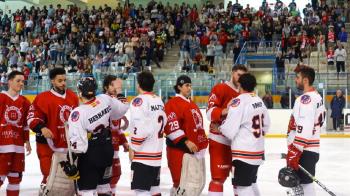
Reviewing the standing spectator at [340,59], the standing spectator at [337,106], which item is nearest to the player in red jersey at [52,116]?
the standing spectator at [337,106]

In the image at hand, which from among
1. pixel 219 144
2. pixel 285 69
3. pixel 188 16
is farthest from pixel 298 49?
pixel 219 144

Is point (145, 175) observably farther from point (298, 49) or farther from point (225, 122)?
point (298, 49)

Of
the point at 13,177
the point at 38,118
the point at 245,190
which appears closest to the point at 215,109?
the point at 245,190

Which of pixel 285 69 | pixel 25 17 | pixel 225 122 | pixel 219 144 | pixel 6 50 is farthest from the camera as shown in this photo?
pixel 25 17

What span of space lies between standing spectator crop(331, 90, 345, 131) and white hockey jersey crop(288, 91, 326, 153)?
34.8 feet

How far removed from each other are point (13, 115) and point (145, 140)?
70.8 inches

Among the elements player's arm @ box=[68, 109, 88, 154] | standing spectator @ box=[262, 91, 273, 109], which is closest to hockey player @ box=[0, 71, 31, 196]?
player's arm @ box=[68, 109, 88, 154]

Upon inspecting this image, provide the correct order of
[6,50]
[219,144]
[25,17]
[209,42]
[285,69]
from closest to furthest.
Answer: [219,144] < [285,69] < [209,42] < [6,50] < [25,17]

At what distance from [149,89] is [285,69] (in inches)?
553

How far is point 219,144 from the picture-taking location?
6.20m

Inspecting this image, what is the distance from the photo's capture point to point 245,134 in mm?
5703

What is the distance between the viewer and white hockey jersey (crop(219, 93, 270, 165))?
5.64 metres

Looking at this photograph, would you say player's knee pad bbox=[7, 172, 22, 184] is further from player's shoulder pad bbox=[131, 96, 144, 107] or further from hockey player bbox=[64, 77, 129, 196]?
player's shoulder pad bbox=[131, 96, 144, 107]

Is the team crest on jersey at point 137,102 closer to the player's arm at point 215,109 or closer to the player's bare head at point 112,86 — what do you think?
the player's arm at point 215,109
